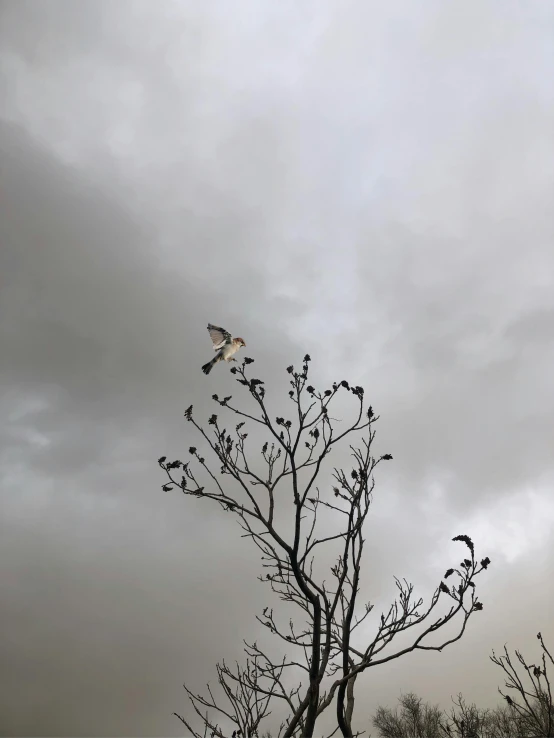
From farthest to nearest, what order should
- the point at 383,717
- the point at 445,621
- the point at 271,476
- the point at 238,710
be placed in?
1. the point at 383,717
2. the point at 238,710
3. the point at 271,476
4. the point at 445,621

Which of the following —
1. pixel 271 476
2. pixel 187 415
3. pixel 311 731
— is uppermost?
pixel 187 415

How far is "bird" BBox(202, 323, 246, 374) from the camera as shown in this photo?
21.8 feet

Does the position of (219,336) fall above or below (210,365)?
above

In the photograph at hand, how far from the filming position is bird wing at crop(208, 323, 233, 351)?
672cm

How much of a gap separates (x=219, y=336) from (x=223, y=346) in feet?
0.60

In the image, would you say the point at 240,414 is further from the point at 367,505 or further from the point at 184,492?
the point at 367,505

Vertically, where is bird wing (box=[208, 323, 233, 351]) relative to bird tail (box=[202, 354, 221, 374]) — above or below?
above

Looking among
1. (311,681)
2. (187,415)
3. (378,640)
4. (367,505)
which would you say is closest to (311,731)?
(311,681)

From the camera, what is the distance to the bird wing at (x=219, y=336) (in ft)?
22.0

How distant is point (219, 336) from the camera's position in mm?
6805

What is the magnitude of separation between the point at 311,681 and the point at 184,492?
91.3 inches

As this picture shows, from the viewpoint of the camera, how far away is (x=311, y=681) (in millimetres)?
5070

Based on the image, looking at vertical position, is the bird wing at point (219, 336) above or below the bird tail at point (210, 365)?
above

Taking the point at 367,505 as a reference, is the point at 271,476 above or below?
above
